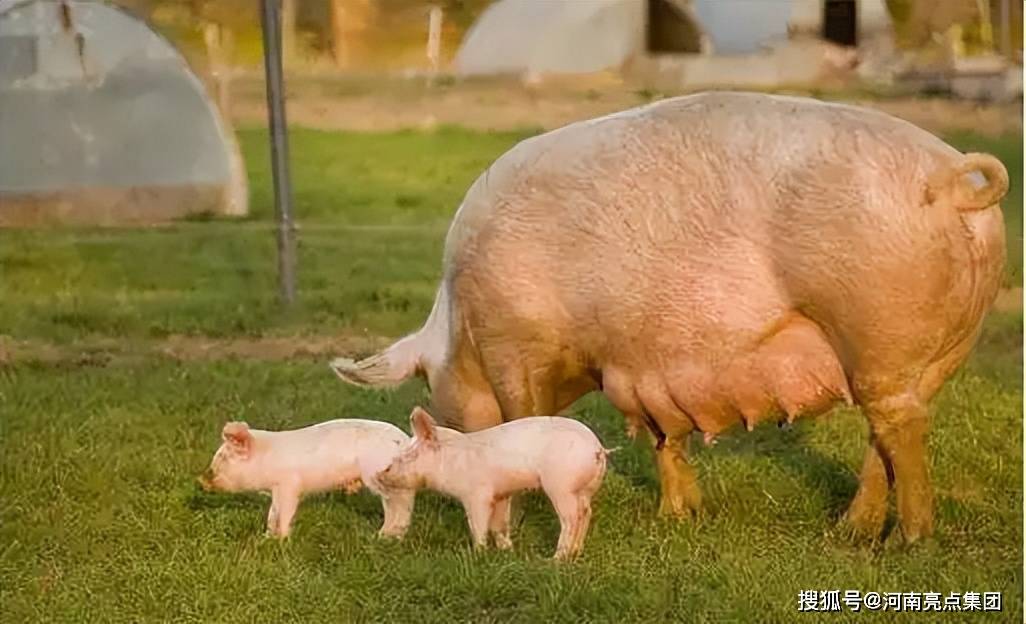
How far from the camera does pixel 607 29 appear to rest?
12.7 metres

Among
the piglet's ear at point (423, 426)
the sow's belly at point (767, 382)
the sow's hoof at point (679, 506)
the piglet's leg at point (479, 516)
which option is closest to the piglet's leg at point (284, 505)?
the piglet's ear at point (423, 426)

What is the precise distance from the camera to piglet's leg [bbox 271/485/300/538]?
5.38 meters

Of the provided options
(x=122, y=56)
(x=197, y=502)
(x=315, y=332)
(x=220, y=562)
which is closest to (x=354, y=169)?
(x=122, y=56)

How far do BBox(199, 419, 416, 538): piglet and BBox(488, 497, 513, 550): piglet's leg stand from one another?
297 millimetres

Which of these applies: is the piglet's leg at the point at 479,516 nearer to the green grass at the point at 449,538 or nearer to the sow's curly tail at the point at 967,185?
the green grass at the point at 449,538

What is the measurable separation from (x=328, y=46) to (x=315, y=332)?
333 centimetres

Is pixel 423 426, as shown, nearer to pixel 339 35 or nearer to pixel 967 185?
pixel 967 185

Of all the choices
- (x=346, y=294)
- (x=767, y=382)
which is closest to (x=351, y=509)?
(x=767, y=382)

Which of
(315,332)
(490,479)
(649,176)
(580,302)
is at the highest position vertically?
(649,176)

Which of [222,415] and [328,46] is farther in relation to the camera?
[328,46]

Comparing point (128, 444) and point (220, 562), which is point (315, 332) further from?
point (220, 562)

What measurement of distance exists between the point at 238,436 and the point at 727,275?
1.72 meters

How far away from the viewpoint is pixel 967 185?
5113 millimetres

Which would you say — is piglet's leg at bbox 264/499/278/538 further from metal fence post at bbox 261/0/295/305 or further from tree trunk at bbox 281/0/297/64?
tree trunk at bbox 281/0/297/64
